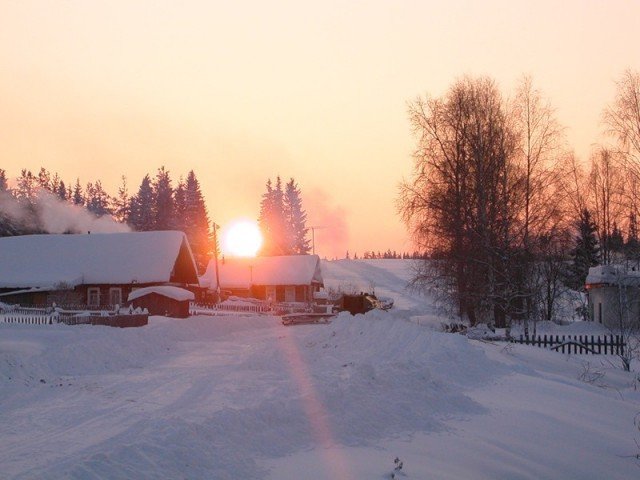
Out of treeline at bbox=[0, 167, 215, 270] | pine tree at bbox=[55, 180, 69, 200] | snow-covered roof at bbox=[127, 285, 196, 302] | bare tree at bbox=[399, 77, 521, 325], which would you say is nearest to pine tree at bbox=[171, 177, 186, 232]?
treeline at bbox=[0, 167, 215, 270]

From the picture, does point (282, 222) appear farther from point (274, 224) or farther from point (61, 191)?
point (61, 191)

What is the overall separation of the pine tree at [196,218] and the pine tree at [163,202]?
2.09 meters

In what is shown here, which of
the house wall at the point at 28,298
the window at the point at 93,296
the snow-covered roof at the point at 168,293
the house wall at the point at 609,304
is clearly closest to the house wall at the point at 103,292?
the window at the point at 93,296

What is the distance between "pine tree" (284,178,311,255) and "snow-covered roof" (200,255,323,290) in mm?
18948

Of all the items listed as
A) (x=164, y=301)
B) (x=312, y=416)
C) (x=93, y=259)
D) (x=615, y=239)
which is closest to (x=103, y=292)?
(x=93, y=259)

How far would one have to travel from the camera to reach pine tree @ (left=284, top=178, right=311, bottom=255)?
9069 cm

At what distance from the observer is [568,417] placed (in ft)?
38.2

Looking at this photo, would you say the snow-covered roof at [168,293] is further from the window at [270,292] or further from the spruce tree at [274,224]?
the spruce tree at [274,224]

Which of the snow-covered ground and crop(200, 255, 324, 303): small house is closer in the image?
the snow-covered ground

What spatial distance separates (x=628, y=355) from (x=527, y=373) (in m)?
6.08

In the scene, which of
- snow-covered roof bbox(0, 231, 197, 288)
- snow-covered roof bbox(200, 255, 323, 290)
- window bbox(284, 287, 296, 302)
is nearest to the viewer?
snow-covered roof bbox(0, 231, 197, 288)

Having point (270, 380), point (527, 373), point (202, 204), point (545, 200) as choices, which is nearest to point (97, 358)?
point (270, 380)

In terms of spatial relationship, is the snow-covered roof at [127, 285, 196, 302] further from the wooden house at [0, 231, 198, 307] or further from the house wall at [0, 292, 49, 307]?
the house wall at [0, 292, 49, 307]

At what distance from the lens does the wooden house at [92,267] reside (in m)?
47.0
